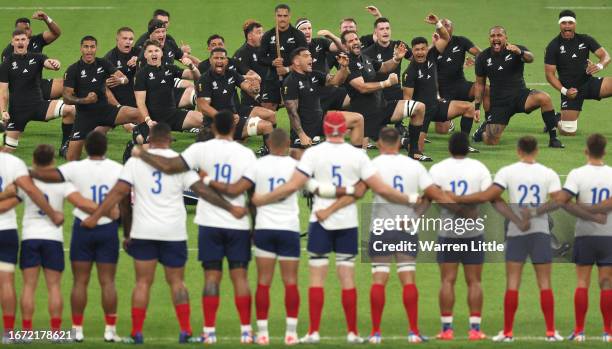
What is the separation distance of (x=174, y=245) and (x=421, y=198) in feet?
8.57

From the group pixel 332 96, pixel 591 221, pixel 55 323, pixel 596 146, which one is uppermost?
pixel 332 96

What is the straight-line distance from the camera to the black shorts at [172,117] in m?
23.5

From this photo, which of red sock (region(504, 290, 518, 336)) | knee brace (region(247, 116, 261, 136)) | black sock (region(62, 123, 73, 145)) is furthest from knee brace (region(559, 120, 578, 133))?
red sock (region(504, 290, 518, 336))

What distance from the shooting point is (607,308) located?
15805 millimetres

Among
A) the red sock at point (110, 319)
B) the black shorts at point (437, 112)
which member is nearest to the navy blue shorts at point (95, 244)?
the red sock at point (110, 319)

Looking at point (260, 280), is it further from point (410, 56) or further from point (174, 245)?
point (410, 56)

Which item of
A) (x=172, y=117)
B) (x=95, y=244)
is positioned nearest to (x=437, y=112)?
(x=172, y=117)

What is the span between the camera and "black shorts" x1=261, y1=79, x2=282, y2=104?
2448cm

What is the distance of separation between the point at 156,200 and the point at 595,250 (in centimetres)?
458

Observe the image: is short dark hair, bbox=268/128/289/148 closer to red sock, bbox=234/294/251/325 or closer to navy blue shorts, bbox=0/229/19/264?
red sock, bbox=234/294/251/325

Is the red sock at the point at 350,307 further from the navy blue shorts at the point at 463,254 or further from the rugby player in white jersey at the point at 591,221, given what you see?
the rugby player in white jersey at the point at 591,221

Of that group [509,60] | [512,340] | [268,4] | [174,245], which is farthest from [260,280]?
[268,4]

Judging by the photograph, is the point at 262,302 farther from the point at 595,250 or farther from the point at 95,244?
the point at 595,250

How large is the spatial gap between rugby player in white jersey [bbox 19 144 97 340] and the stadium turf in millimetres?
662
